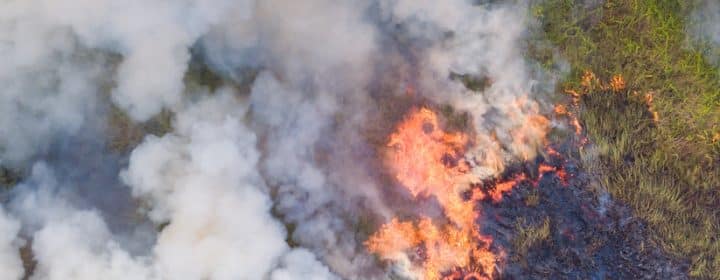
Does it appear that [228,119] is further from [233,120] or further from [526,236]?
[526,236]

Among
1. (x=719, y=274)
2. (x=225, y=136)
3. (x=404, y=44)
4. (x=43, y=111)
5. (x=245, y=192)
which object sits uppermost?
(x=404, y=44)

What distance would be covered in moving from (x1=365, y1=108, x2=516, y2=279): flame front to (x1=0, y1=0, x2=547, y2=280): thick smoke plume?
173mm

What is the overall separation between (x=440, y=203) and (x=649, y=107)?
7.97ft

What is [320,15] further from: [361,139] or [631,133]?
[631,133]

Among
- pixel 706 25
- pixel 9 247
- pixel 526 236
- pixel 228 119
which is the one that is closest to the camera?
pixel 9 247

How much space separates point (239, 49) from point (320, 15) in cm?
89

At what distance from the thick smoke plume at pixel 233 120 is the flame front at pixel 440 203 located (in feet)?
0.57

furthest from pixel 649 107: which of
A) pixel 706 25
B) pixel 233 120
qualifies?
pixel 233 120

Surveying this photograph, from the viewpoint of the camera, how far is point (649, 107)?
5695 millimetres

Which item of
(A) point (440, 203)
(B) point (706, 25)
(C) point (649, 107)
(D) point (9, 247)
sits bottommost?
(D) point (9, 247)

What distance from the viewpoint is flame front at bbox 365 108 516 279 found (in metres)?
5.52

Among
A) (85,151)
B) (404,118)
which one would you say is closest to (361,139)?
(404,118)

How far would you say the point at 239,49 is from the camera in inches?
214

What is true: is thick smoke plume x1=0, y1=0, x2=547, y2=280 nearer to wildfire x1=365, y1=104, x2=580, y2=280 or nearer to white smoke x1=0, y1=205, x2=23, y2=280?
white smoke x1=0, y1=205, x2=23, y2=280
